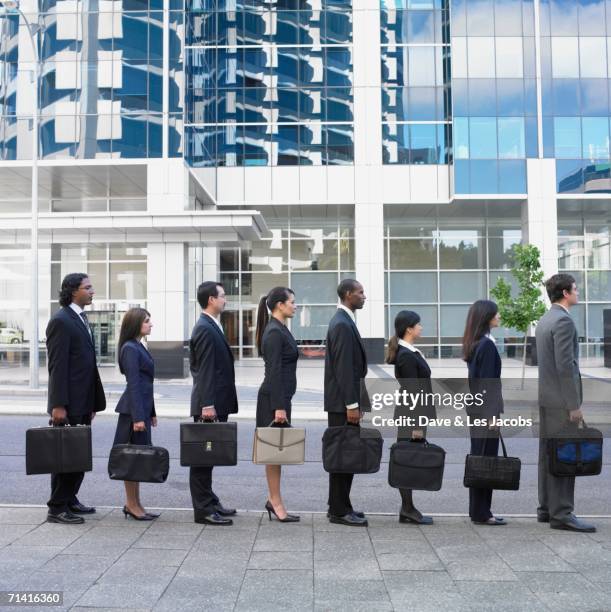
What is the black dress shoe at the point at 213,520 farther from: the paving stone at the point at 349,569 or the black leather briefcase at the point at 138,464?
the paving stone at the point at 349,569

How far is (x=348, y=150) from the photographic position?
102ft

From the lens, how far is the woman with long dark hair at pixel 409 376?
243 inches

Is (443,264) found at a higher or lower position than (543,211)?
lower

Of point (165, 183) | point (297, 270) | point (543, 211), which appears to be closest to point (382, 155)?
point (297, 270)

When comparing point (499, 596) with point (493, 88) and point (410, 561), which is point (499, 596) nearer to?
point (410, 561)

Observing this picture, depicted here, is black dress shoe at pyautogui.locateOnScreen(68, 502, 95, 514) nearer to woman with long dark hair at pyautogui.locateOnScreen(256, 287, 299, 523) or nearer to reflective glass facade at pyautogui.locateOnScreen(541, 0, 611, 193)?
woman with long dark hair at pyautogui.locateOnScreen(256, 287, 299, 523)

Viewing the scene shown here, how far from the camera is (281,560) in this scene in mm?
5082

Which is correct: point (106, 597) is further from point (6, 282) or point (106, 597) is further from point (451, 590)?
point (6, 282)

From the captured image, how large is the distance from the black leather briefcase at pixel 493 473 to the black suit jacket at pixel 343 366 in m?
1.08

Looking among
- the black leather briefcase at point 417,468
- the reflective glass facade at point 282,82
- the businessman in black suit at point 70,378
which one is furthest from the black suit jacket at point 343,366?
the reflective glass facade at point 282,82

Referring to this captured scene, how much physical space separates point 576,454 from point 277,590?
2.93 meters

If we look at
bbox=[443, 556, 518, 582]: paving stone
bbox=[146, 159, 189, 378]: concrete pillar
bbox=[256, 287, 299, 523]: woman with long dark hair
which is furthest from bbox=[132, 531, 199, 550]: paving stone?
bbox=[146, 159, 189, 378]: concrete pillar

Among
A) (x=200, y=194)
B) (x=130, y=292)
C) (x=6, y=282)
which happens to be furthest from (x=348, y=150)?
(x=6, y=282)

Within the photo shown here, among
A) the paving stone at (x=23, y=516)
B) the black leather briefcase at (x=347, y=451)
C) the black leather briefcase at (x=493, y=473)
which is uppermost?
the black leather briefcase at (x=347, y=451)
